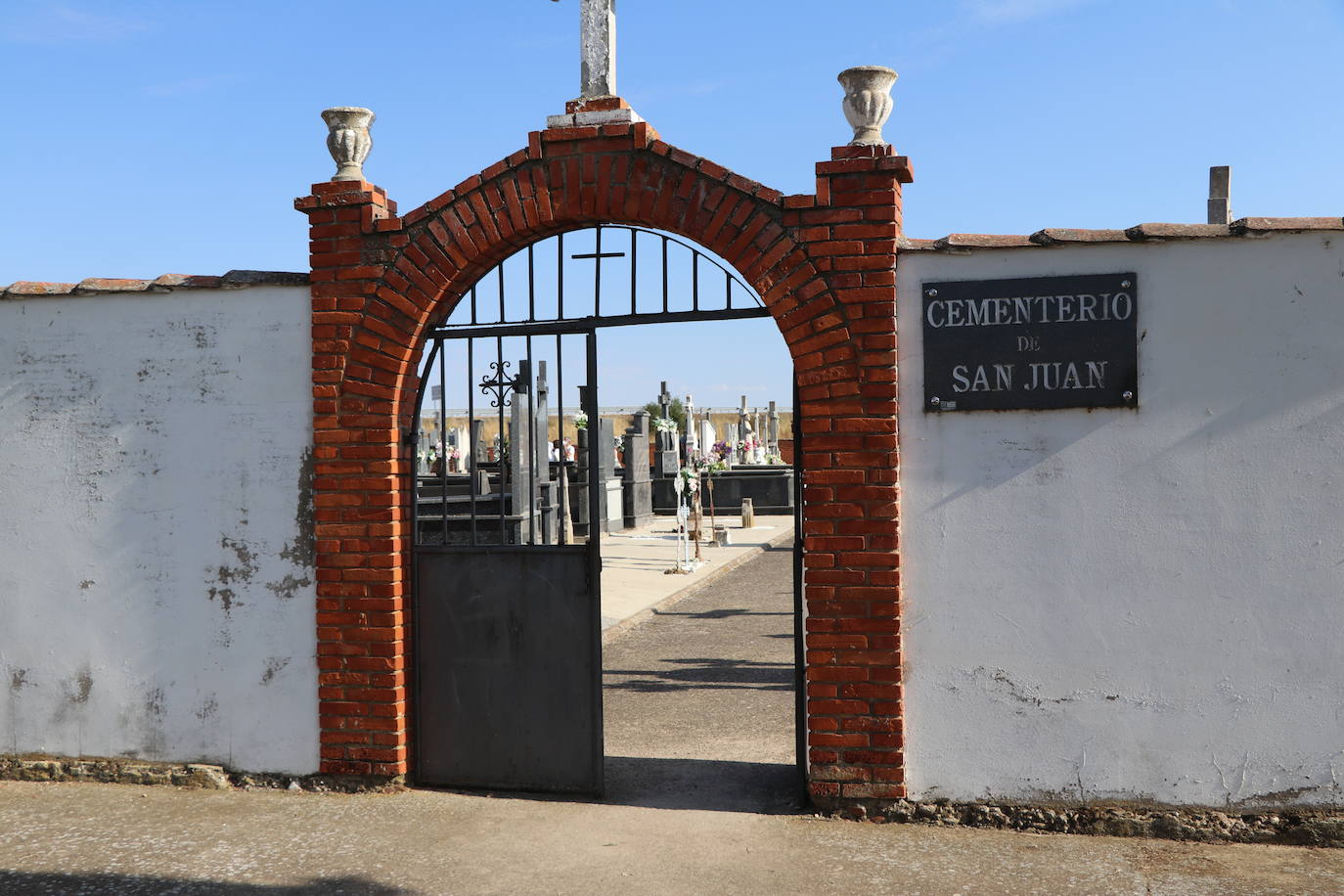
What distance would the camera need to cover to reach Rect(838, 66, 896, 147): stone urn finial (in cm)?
532

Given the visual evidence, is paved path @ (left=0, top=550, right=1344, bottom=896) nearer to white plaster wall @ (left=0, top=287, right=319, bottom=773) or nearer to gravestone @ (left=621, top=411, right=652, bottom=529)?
white plaster wall @ (left=0, top=287, right=319, bottom=773)

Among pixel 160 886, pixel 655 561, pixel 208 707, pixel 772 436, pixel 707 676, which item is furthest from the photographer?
pixel 772 436

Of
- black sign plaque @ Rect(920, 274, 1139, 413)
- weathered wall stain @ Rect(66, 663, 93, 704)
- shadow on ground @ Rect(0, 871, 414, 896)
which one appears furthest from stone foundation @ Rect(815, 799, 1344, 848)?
weathered wall stain @ Rect(66, 663, 93, 704)

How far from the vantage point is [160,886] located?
4750mm

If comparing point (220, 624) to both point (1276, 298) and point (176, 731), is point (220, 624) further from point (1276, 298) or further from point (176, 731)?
point (1276, 298)

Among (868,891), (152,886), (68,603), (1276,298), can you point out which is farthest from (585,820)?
(1276,298)

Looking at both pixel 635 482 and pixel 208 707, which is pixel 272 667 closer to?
pixel 208 707

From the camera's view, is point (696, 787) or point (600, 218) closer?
point (600, 218)

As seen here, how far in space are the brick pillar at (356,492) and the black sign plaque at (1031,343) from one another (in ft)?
8.89

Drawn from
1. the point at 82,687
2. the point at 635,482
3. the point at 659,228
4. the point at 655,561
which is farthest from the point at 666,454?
the point at 659,228

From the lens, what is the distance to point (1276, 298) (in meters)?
4.98

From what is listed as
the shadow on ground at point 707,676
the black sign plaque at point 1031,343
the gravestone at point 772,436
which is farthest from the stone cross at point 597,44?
the gravestone at point 772,436

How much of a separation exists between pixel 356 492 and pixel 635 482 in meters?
17.8

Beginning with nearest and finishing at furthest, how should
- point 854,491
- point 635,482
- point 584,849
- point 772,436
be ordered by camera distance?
point 584,849, point 854,491, point 635,482, point 772,436
